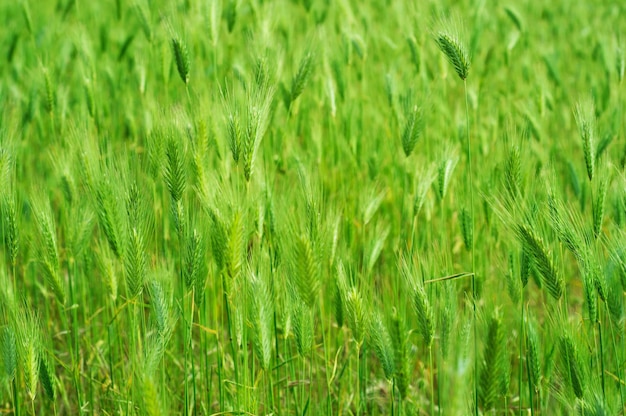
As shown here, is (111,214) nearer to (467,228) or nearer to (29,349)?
(29,349)

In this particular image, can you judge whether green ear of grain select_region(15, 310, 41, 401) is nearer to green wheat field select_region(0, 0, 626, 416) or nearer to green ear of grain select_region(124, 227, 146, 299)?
green wheat field select_region(0, 0, 626, 416)

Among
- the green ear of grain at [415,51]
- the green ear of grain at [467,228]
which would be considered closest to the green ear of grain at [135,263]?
the green ear of grain at [467,228]

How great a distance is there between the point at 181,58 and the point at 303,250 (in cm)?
90

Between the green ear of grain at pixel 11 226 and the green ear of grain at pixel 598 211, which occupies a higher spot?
the green ear of grain at pixel 11 226

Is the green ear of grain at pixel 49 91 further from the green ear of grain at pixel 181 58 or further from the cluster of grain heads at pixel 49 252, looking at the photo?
the cluster of grain heads at pixel 49 252

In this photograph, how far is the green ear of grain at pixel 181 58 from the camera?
2.16 m

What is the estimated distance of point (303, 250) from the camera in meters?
1.49

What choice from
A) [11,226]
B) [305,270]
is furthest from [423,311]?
[11,226]

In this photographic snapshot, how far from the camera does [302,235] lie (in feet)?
4.88

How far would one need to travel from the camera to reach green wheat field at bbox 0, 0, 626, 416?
153cm

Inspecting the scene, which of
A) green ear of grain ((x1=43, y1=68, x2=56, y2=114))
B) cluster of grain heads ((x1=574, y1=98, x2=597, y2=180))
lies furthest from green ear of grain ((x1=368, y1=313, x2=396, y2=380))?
green ear of grain ((x1=43, y1=68, x2=56, y2=114))

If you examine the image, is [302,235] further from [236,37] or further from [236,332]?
[236,37]

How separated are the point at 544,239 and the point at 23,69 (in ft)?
9.81

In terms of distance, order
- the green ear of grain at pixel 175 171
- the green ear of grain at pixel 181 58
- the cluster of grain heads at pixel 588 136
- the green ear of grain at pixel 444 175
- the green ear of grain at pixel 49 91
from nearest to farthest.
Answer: the green ear of grain at pixel 175 171 < the cluster of grain heads at pixel 588 136 < the green ear of grain at pixel 444 175 < the green ear of grain at pixel 181 58 < the green ear of grain at pixel 49 91
